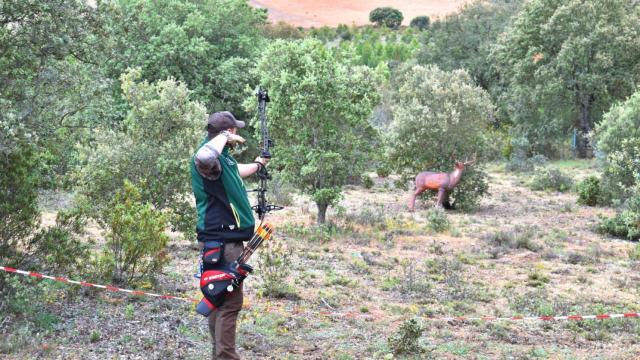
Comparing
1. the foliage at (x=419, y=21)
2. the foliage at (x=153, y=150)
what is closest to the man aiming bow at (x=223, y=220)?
Result: the foliage at (x=153, y=150)

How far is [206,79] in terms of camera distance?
1109 inches

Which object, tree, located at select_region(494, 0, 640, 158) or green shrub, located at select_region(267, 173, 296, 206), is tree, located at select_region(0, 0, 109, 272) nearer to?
green shrub, located at select_region(267, 173, 296, 206)

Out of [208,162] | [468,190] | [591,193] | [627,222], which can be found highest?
[208,162]

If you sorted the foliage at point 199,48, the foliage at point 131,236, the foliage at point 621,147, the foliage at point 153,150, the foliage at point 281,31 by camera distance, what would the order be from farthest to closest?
the foliage at point 281,31
the foliage at point 199,48
the foliage at point 621,147
the foliage at point 153,150
the foliage at point 131,236

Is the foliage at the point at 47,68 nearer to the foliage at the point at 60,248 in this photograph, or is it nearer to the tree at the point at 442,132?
the foliage at the point at 60,248

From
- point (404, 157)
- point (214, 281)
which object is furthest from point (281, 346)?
point (404, 157)

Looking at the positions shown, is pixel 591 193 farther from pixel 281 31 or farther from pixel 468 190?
pixel 281 31

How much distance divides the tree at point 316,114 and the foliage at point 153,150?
3221 mm

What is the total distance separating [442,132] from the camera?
2094 centimetres

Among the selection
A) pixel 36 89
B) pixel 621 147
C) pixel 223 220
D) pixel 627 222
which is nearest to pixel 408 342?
pixel 223 220

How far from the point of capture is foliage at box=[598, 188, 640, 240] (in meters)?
16.2

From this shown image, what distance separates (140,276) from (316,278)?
3323 mm

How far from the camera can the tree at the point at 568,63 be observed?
109 feet

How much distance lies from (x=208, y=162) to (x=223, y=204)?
41cm
